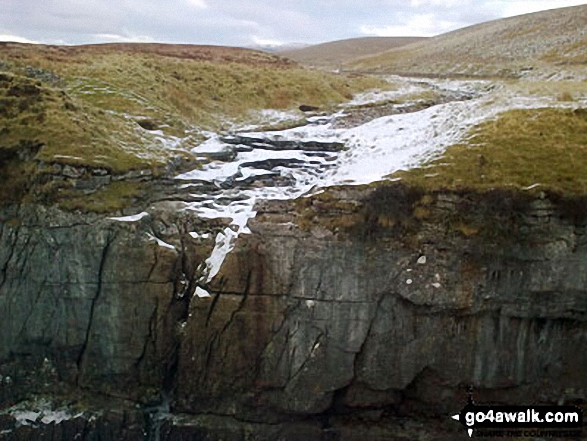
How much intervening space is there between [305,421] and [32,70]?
26606mm

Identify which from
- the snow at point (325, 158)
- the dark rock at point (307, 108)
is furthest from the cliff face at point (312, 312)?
the dark rock at point (307, 108)

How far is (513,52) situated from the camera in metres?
68.6

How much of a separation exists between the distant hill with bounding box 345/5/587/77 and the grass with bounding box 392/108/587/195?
2494cm

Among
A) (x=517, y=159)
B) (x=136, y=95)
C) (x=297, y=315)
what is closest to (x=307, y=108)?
(x=136, y=95)

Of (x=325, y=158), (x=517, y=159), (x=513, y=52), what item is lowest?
(x=517, y=159)

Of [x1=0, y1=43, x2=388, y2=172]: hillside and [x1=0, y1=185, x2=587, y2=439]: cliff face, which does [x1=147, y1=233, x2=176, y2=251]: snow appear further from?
[x1=0, y1=43, x2=388, y2=172]: hillside

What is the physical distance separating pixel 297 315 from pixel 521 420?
1000 centimetres

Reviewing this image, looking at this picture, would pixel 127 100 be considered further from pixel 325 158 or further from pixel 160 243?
pixel 160 243

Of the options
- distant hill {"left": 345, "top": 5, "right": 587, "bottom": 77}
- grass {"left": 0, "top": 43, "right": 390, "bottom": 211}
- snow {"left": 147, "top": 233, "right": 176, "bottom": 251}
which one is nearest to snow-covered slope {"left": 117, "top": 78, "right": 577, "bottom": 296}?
snow {"left": 147, "top": 233, "right": 176, "bottom": 251}

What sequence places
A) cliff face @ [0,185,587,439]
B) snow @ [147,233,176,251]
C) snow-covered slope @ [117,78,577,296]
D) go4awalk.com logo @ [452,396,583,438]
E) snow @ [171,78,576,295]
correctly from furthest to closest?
snow-covered slope @ [117,78,577,296] < snow @ [171,78,576,295] < snow @ [147,233,176,251] < go4awalk.com logo @ [452,396,583,438] < cliff face @ [0,185,587,439]

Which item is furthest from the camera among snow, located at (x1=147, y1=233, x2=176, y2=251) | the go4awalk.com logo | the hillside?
the hillside

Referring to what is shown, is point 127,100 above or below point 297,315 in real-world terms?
above

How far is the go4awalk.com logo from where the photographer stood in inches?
849


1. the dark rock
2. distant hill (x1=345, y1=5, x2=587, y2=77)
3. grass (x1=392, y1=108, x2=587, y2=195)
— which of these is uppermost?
distant hill (x1=345, y1=5, x2=587, y2=77)
